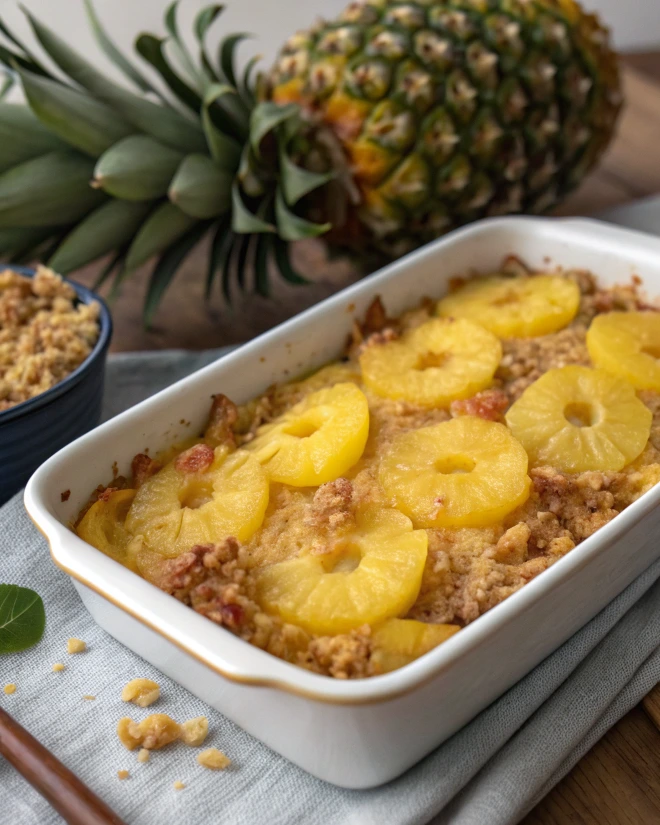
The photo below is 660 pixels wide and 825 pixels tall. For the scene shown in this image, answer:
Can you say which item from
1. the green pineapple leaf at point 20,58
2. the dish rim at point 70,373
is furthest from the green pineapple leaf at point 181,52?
the dish rim at point 70,373

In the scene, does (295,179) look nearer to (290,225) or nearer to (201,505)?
(290,225)

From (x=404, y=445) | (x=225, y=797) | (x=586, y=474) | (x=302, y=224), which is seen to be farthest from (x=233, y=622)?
(x=302, y=224)

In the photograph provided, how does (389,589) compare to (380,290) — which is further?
(380,290)

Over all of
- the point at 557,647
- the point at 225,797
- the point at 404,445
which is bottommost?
the point at 557,647

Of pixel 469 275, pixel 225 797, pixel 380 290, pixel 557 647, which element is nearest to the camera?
pixel 225 797

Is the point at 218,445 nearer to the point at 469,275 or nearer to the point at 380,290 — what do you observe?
the point at 380,290

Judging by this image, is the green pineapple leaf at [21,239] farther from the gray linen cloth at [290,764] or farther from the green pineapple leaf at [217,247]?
the gray linen cloth at [290,764]
